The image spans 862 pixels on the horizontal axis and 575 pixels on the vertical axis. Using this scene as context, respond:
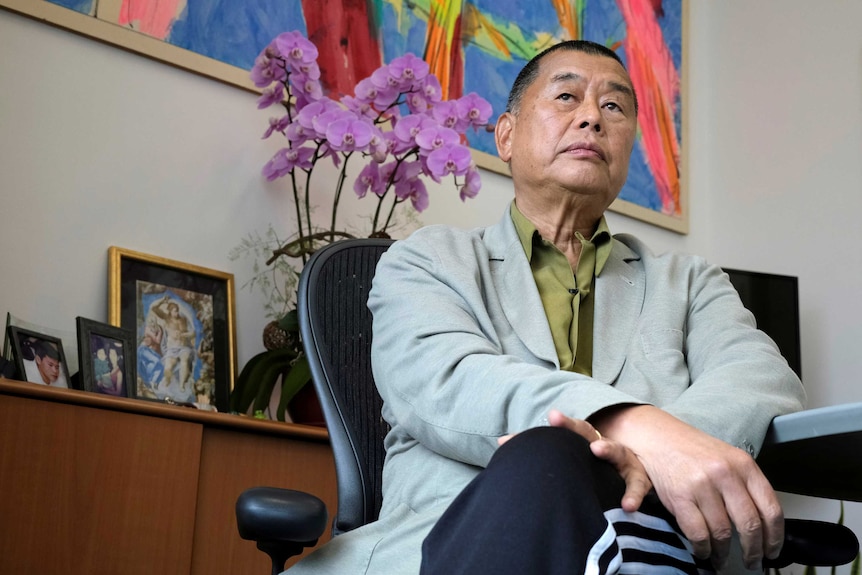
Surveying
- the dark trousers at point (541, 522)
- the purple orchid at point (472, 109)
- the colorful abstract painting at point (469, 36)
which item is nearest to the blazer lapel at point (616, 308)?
the dark trousers at point (541, 522)

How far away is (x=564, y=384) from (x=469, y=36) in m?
2.04

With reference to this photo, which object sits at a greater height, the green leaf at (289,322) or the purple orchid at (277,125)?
the purple orchid at (277,125)

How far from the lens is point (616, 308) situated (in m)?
1.43

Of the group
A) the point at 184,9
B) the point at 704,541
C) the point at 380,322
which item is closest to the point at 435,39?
the point at 184,9

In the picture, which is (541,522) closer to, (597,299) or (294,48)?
(597,299)

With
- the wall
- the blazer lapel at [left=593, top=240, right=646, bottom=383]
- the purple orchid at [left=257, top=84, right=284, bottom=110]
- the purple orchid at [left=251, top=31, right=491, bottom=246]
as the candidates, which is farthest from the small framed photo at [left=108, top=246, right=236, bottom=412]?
the blazer lapel at [left=593, top=240, right=646, bottom=383]

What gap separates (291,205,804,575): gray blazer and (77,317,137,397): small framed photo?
731mm

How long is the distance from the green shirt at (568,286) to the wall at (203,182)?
35.8 inches

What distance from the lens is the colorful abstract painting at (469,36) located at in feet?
7.54

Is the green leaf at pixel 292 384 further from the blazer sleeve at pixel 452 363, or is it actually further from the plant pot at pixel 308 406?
the blazer sleeve at pixel 452 363

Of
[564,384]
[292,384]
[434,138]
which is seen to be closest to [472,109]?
[434,138]

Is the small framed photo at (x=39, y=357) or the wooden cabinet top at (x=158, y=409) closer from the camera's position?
the wooden cabinet top at (x=158, y=409)

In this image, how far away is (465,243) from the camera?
1.44 meters

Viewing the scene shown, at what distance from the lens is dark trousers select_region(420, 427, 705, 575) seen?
0.71 meters
